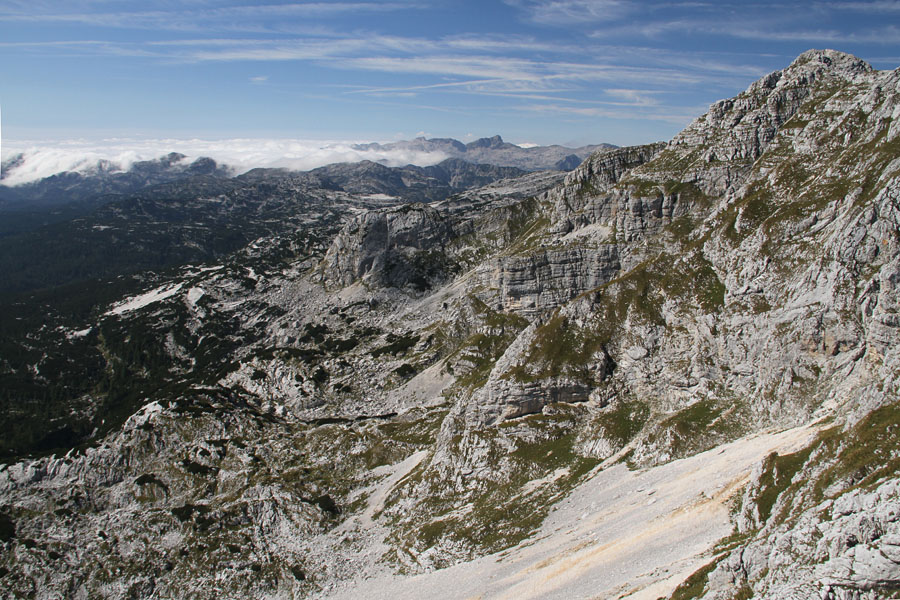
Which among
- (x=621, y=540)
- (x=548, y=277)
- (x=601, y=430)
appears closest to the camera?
(x=621, y=540)

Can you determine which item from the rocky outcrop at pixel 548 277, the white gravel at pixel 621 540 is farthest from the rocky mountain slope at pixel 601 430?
the rocky outcrop at pixel 548 277

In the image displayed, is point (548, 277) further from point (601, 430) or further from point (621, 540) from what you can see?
point (621, 540)

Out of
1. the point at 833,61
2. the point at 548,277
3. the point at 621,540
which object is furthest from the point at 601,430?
the point at 833,61

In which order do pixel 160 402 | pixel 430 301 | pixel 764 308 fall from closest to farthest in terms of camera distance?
pixel 764 308 < pixel 160 402 < pixel 430 301

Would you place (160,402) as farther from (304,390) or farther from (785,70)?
(785,70)

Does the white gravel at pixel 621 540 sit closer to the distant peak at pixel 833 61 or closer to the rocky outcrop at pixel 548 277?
the rocky outcrop at pixel 548 277

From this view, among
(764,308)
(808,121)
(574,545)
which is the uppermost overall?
(808,121)

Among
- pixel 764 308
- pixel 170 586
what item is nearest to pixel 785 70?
pixel 764 308

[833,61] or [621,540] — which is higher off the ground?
[833,61]

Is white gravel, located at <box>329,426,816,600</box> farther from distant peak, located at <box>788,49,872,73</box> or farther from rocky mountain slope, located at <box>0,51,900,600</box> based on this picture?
distant peak, located at <box>788,49,872,73</box>
